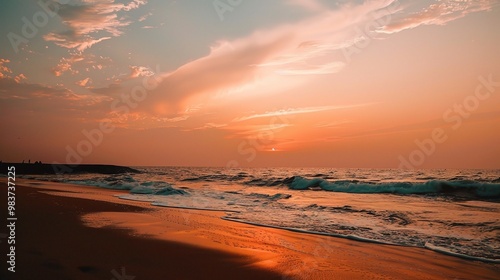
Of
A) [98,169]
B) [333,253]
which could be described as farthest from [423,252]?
[98,169]

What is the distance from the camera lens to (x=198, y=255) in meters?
5.89

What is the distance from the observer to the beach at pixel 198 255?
467 cm

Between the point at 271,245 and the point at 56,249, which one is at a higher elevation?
the point at 56,249

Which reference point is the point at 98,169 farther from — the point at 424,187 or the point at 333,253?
the point at 333,253

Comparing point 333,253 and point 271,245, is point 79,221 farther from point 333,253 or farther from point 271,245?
point 333,253

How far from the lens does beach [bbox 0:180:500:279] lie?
4.67 meters

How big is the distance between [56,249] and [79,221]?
3.28 meters

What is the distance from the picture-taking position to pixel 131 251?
18.7 feet

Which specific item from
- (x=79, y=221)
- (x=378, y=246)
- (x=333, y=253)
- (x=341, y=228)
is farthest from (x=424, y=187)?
(x=79, y=221)

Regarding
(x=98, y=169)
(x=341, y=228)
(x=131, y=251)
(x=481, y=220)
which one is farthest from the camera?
(x=98, y=169)

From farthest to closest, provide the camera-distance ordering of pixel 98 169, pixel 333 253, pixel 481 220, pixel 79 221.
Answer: pixel 98 169 → pixel 481 220 → pixel 79 221 → pixel 333 253

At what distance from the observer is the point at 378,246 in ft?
25.8

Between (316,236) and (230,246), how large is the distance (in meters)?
3.09

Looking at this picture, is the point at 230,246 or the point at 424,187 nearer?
the point at 230,246
